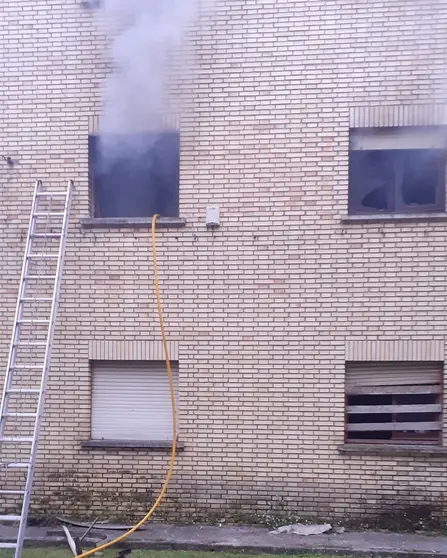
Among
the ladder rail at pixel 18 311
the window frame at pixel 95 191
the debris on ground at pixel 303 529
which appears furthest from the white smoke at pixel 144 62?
the debris on ground at pixel 303 529

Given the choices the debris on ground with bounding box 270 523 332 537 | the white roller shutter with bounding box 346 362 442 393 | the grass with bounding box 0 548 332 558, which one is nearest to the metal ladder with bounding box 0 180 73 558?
the grass with bounding box 0 548 332 558

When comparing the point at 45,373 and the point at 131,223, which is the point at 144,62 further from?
the point at 45,373

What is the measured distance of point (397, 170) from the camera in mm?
6746

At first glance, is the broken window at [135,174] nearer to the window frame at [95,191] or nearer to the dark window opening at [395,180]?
the window frame at [95,191]

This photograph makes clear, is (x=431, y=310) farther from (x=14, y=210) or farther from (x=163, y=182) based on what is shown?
(x=14, y=210)

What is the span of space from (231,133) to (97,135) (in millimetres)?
1545

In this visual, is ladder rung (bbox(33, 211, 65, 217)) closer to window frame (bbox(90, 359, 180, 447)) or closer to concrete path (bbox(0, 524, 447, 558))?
window frame (bbox(90, 359, 180, 447))

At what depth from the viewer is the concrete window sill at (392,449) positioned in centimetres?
634

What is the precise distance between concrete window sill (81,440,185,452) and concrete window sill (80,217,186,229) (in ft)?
7.80

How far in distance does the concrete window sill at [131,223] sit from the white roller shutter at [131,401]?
5.01 feet

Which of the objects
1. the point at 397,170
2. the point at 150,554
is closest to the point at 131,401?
the point at 150,554

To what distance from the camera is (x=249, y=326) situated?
6.59 meters

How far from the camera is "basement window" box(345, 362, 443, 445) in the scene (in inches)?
258

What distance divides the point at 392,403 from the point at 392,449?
0.50 meters
